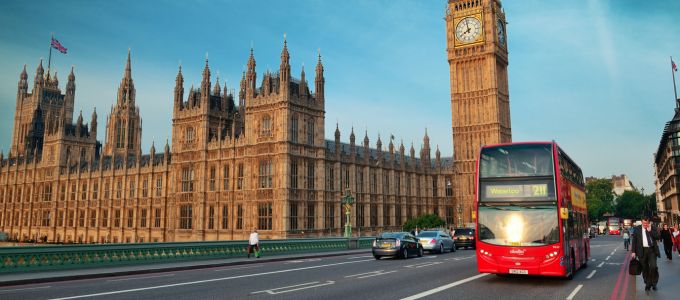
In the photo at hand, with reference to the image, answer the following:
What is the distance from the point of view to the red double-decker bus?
14734 millimetres

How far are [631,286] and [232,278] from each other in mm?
12527

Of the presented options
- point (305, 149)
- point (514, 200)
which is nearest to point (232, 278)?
point (514, 200)

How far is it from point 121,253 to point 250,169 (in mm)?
27148

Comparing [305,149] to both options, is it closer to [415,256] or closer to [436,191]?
[415,256]

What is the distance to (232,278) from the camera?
17.4m

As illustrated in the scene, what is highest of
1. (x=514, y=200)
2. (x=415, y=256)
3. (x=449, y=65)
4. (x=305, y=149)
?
(x=449, y=65)

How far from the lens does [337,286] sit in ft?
48.5

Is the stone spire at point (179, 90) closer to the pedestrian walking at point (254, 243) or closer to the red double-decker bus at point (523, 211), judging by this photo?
the pedestrian walking at point (254, 243)

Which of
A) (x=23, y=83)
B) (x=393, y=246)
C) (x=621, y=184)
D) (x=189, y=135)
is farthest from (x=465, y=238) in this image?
(x=621, y=184)

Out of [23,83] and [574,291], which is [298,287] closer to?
[574,291]

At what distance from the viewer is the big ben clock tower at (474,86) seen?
73.6 metres

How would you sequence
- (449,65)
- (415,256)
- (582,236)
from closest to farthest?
(582,236), (415,256), (449,65)

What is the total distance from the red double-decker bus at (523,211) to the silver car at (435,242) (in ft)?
52.8

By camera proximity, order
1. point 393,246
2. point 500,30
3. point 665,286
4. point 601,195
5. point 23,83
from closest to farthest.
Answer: point 665,286 → point 393,246 → point 500,30 → point 23,83 → point 601,195
